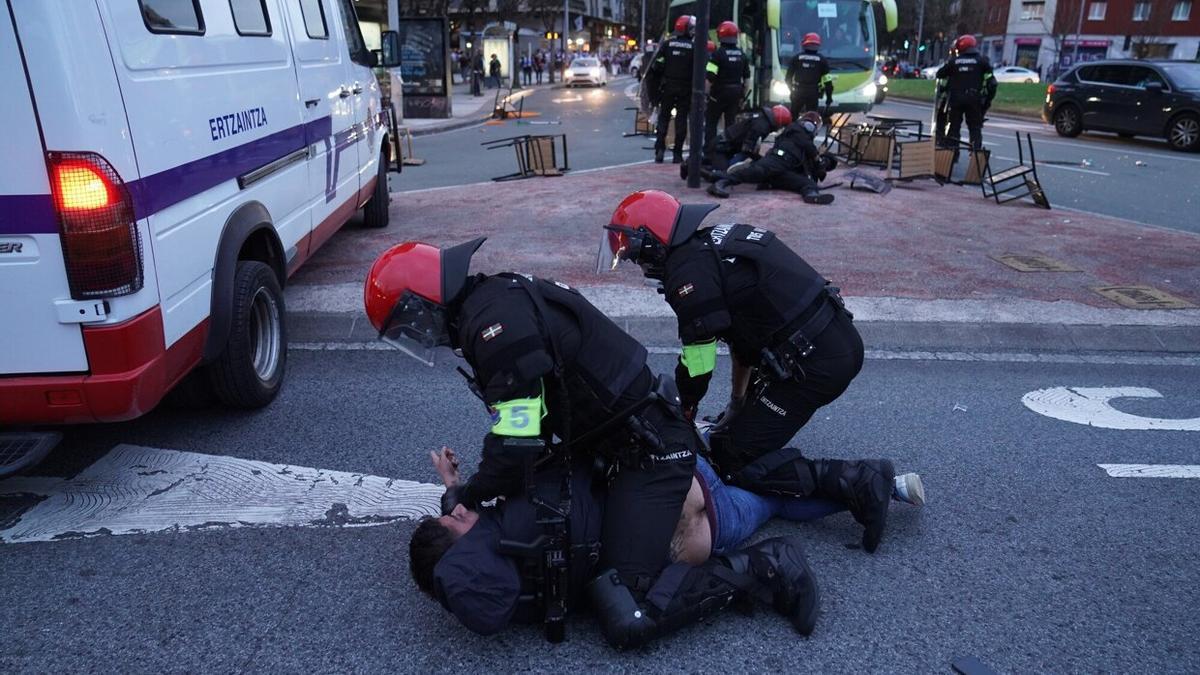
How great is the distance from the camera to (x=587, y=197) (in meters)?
10.4

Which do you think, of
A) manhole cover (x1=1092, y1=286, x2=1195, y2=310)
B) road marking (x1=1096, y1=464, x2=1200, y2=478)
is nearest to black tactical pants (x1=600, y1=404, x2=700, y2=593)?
road marking (x1=1096, y1=464, x2=1200, y2=478)

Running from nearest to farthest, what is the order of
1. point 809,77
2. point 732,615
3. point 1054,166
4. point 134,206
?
point 732,615, point 134,206, point 809,77, point 1054,166

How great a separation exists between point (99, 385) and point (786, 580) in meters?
2.55

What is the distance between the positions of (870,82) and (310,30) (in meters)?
15.0

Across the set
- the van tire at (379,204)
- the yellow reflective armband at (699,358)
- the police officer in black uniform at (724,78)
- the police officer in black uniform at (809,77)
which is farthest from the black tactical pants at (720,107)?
the yellow reflective armband at (699,358)

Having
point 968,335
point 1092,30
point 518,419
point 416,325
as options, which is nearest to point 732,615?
point 518,419

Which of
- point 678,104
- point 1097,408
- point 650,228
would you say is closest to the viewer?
Result: point 650,228

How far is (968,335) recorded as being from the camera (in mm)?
6047

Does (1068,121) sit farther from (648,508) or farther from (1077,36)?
(1077,36)

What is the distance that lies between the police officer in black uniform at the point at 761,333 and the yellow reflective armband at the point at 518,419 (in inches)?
37.6

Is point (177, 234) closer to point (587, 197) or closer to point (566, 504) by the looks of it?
point (566, 504)

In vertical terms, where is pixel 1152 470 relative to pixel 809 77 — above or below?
below

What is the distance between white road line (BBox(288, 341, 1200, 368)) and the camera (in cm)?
573

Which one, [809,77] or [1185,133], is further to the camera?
[1185,133]
